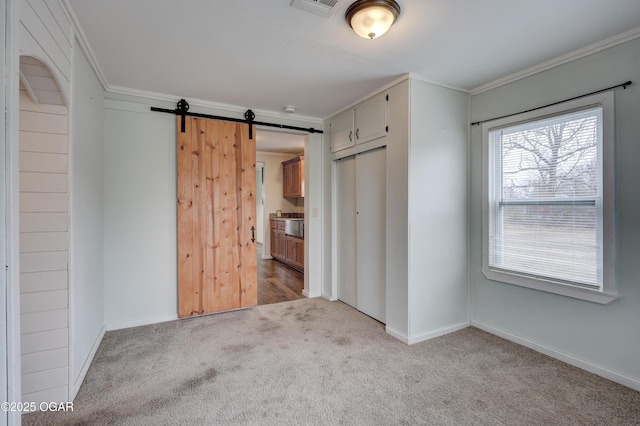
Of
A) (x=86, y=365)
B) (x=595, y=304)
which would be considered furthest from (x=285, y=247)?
(x=595, y=304)

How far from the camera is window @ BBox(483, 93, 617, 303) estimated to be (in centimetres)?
218

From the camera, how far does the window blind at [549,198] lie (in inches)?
88.4

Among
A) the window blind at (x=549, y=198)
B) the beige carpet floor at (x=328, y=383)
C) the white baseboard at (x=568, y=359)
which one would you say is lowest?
the beige carpet floor at (x=328, y=383)

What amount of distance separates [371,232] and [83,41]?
116 inches

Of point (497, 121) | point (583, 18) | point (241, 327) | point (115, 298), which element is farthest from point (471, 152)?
point (115, 298)

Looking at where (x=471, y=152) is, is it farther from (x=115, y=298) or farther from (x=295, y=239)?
(x=115, y=298)

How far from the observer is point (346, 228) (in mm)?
3771

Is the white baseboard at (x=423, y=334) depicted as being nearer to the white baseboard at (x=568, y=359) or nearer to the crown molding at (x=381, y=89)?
the white baseboard at (x=568, y=359)

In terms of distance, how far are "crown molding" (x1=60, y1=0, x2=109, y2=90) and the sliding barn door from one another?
0.75 m

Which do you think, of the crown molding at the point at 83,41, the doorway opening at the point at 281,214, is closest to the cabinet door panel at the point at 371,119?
the doorway opening at the point at 281,214

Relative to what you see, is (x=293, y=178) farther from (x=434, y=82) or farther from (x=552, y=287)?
(x=552, y=287)

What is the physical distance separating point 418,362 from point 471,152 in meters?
2.11

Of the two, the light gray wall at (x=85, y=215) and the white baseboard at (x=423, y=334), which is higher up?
the light gray wall at (x=85, y=215)

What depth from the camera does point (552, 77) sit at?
245 centimetres
